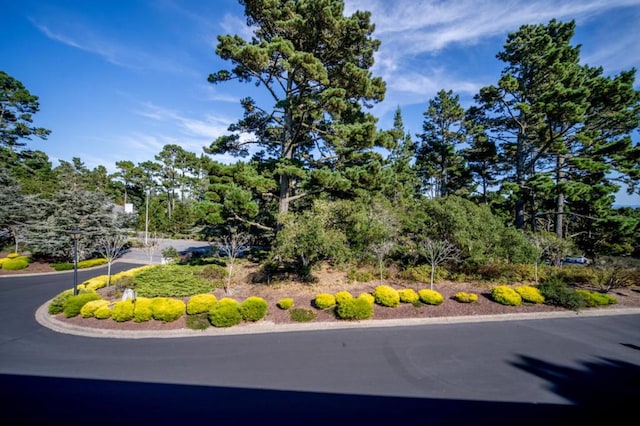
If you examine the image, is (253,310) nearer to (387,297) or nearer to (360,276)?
(387,297)

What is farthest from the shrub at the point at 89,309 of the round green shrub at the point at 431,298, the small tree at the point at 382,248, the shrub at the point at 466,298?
the shrub at the point at 466,298

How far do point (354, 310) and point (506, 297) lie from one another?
6006 mm

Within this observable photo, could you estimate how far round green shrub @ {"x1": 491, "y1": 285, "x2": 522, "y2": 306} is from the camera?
877 centimetres

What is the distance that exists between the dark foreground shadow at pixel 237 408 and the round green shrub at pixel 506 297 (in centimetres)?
526

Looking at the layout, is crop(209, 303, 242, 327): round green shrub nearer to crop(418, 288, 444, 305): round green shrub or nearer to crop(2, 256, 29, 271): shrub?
crop(418, 288, 444, 305): round green shrub

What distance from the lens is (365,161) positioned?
13.6 metres

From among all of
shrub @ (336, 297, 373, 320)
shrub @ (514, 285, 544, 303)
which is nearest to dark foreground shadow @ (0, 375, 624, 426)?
shrub @ (336, 297, 373, 320)

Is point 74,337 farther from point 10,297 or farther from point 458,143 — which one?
point 458,143

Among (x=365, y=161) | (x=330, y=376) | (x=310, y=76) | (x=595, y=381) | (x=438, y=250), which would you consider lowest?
(x=330, y=376)

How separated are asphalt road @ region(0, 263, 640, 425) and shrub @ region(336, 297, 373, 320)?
0.68m

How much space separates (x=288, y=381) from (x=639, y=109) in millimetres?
23783

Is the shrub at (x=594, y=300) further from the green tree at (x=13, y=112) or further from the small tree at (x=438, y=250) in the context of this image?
the green tree at (x=13, y=112)

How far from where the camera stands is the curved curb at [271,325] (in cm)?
685

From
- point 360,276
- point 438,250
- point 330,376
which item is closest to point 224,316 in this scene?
point 330,376
